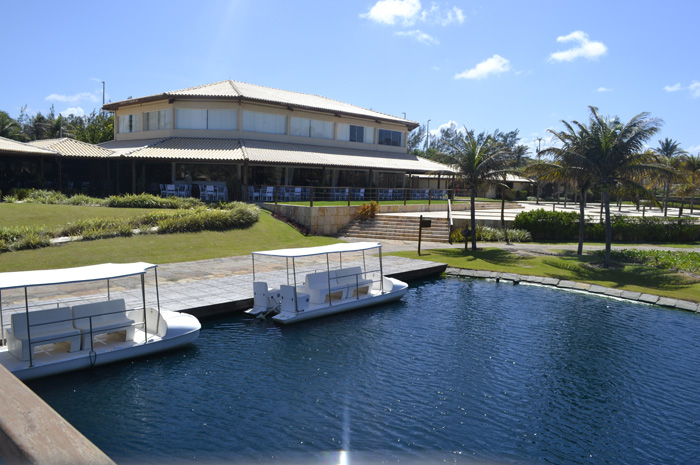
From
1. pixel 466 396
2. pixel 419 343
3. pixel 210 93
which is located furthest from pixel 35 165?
pixel 466 396

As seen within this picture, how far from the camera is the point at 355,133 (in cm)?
4569

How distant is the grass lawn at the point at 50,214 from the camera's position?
2223 centimetres

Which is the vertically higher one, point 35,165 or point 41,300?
point 35,165

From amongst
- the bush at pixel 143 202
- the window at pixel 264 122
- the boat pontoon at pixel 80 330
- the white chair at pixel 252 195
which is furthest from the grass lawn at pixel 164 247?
the window at pixel 264 122

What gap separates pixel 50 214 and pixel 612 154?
1026 inches

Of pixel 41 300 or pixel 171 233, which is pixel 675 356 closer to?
pixel 41 300

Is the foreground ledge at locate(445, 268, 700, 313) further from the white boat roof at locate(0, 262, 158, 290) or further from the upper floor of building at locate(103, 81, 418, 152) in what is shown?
the upper floor of building at locate(103, 81, 418, 152)

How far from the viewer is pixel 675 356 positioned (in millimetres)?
13273

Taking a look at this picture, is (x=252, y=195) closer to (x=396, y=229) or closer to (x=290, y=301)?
(x=396, y=229)

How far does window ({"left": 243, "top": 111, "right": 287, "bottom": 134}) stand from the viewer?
1503 inches

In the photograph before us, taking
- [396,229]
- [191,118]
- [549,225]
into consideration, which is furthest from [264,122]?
[549,225]

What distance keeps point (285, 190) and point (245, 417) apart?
26.4m

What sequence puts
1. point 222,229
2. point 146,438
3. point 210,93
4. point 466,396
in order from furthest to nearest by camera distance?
point 210,93 → point 222,229 → point 466,396 → point 146,438

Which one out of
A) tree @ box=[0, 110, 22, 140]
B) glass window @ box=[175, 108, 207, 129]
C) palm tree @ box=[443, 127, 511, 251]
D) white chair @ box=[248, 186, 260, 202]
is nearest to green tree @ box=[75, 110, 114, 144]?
tree @ box=[0, 110, 22, 140]
